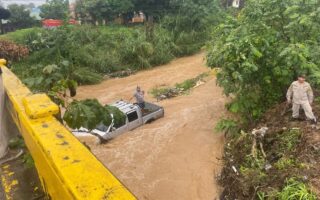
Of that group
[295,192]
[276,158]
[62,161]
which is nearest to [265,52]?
[276,158]

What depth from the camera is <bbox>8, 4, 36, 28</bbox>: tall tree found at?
25000 millimetres

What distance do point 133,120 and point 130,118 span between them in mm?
156

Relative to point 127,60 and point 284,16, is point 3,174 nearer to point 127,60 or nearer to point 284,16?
point 284,16

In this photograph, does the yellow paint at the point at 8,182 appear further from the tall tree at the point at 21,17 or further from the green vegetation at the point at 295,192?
the tall tree at the point at 21,17

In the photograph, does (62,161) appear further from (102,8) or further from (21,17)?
(21,17)

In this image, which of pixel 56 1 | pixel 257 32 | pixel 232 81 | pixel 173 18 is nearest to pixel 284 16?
pixel 257 32

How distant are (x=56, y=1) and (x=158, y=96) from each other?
13.3m

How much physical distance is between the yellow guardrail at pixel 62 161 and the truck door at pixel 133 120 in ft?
28.3

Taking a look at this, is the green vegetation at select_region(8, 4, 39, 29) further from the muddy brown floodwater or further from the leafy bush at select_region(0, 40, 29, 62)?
the muddy brown floodwater

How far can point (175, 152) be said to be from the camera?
437 inches

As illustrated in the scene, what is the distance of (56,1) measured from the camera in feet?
85.2

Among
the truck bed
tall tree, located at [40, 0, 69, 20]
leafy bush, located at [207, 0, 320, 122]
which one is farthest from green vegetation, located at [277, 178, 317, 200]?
tall tree, located at [40, 0, 69, 20]

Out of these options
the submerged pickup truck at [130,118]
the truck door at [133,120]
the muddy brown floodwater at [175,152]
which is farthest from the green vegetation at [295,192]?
the truck door at [133,120]

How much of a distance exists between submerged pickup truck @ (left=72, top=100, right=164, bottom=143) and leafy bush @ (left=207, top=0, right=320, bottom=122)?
305 centimetres
